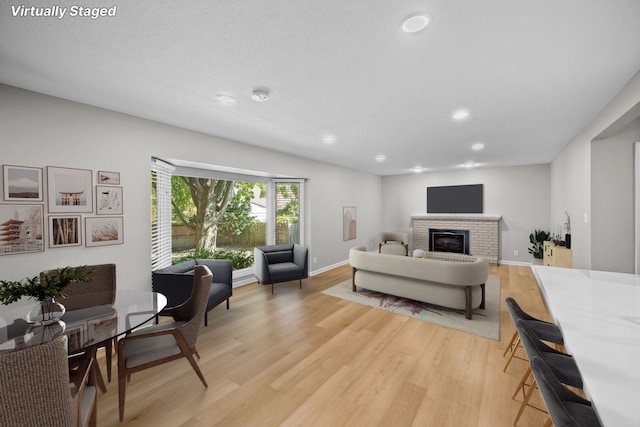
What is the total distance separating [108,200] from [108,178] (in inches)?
9.4

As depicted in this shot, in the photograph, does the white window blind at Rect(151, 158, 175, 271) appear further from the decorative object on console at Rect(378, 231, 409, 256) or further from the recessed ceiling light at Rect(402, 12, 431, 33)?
the decorative object on console at Rect(378, 231, 409, 256)

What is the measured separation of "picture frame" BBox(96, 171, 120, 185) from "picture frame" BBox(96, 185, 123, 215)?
0.05 meters

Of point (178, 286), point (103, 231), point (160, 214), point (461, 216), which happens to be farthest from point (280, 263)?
point (461, 216)

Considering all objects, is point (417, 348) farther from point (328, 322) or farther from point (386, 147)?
point (386, 147)

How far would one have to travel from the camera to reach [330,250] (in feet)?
20.1

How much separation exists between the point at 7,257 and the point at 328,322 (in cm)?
321

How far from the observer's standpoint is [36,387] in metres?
1.02

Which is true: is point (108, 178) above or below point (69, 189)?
above

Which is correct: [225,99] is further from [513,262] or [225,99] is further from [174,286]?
[513,262]

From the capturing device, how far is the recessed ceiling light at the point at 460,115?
277 cm

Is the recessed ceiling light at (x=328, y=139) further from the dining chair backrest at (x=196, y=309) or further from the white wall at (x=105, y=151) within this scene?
the dining chair backrest at (x=196, y=309)

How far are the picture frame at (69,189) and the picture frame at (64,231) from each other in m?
0.08

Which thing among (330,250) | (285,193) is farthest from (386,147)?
(330,250)

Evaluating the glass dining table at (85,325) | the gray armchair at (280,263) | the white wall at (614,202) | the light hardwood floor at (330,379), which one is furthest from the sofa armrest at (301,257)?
the white wall at (614,202)
